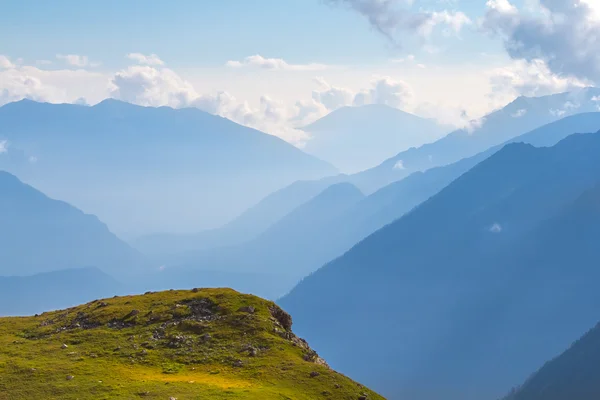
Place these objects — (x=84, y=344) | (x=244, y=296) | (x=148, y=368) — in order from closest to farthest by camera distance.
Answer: (x=148, y=368) < (x=84, y=344) < (x=244, y=296)

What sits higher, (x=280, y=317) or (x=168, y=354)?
(x=280, y=317)

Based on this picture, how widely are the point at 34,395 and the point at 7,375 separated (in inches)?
273

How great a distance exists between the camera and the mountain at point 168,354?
60344 millimetres

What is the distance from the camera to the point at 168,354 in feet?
235

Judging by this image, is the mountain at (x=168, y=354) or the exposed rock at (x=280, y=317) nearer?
the mountain at (x=168, y=354)

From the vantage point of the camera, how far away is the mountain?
198ft

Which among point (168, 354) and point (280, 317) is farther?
point (280, 317)

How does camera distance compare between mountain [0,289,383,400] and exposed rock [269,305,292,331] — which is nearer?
mountain [0,289,383,400]

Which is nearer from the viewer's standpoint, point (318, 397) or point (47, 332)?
point (318, 397)

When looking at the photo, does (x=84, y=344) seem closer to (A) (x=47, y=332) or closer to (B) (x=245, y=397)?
(A) (x=47, y=332)

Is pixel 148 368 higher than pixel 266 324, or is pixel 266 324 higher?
pixel 266 324

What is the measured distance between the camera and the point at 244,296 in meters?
88.9

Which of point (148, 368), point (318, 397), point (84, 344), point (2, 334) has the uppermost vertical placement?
point (2, 334)

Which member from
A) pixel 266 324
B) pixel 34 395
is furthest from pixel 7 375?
pixel 266 324
